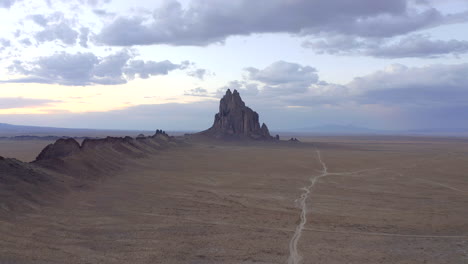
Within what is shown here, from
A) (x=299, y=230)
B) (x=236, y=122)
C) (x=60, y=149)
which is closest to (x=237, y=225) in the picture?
(x=299, y=230)

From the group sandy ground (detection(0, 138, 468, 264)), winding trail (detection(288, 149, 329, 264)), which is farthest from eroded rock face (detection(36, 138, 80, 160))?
winding trail (detection(288, 149, 329, 264))

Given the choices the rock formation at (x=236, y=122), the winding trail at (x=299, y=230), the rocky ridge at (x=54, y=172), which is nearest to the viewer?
the winding trail at (x=299, y=230)

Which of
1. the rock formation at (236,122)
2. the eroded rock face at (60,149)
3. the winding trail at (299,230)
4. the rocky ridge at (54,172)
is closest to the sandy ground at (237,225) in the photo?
the winding trail at (299,230)

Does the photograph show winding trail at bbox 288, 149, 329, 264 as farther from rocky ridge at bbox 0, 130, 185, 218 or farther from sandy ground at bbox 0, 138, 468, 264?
rocky ridge at bbox 0, 130, 185, 218

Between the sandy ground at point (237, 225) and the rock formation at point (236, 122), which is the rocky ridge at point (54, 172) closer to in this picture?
the sandy ground at point (237, 225)

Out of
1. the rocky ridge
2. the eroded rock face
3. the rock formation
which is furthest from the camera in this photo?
the rock formation

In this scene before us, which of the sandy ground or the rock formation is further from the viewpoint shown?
the rock formation

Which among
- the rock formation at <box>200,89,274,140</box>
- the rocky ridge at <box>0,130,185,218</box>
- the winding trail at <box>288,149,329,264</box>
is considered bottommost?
the winding trail at <box>288,149,329,264</box>

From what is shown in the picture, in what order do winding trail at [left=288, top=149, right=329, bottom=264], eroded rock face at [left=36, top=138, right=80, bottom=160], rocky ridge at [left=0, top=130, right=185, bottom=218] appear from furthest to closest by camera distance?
1. eroded rock face at [left=36, top=138, right=80, bottom=160]
2. rocky ridge at [left=0, top=130, right=185, bottom=218]
3. winding trail at [left=288, top=149, right=329, bottom=264]

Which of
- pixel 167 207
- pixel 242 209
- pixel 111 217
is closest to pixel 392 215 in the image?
pixel 242 209
